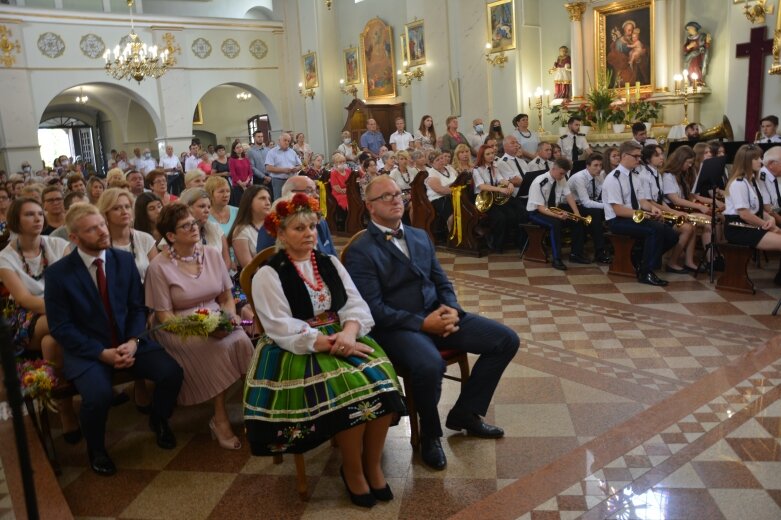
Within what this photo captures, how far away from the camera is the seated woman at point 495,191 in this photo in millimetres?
7871

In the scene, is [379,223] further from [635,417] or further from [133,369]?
[635,417]

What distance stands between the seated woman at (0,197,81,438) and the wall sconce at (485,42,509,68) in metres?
11.0

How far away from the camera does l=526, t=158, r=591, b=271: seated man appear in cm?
712

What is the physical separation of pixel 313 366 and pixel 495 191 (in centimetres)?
539

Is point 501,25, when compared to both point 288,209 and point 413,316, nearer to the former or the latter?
point 413,316

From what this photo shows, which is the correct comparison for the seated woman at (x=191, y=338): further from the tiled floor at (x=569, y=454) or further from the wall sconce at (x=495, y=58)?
the wall sconce at (x=495, y=58)

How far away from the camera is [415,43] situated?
50.4ft

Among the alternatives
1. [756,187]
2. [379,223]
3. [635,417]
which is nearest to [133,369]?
[379,223]

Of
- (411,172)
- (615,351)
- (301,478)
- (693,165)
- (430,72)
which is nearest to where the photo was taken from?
(301,478)

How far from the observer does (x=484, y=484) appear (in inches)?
116

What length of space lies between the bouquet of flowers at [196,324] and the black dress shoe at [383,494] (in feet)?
3.90

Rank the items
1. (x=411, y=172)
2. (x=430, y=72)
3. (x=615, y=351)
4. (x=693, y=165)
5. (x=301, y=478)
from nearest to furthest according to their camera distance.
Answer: (x=301, y=478) → (x=615, y=351) → (x=693, y=165) → (x=411, y=172) → (x=430, y=72)

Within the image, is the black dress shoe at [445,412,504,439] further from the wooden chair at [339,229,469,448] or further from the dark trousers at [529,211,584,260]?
the dark trousers at [529,211,584,260]

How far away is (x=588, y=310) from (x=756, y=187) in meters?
1.88
